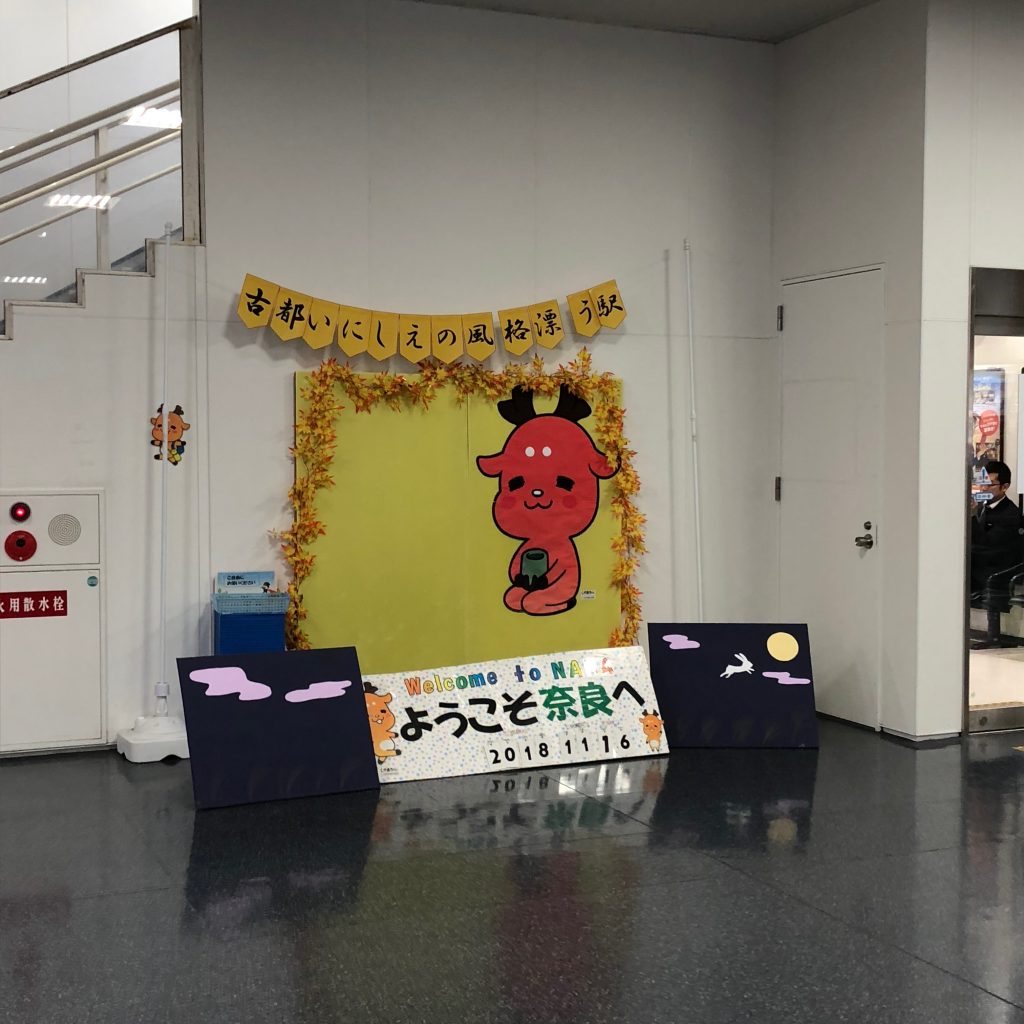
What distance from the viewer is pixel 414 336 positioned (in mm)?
6215

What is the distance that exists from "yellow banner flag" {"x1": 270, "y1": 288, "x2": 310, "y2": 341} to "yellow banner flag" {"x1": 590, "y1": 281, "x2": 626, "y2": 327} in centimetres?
149

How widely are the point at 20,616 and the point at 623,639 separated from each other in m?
2.95

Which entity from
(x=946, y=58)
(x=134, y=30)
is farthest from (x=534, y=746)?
(x=134, y=30)

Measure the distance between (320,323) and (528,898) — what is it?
3.14m

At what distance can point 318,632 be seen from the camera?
20.1 feet

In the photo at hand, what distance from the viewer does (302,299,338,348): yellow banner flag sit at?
19.8 ft

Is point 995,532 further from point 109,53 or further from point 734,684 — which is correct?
point 109,53

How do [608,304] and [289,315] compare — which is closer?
[289,315]

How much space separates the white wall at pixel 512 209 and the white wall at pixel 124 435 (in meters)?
0.15

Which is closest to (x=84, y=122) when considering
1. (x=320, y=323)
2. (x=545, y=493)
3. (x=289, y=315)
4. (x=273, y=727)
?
(x=289, y=315)

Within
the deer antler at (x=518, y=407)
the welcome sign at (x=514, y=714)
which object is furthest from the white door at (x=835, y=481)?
the deer antler at (x=518, y=407)

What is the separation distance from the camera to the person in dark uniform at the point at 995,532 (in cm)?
619

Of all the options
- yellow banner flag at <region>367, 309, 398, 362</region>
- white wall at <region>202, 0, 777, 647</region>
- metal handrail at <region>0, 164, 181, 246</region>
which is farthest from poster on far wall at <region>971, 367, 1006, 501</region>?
metal handrail at <region>0, 164, 181, 246</region>

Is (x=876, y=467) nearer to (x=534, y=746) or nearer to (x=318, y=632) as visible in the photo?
(x=534, y=746)
